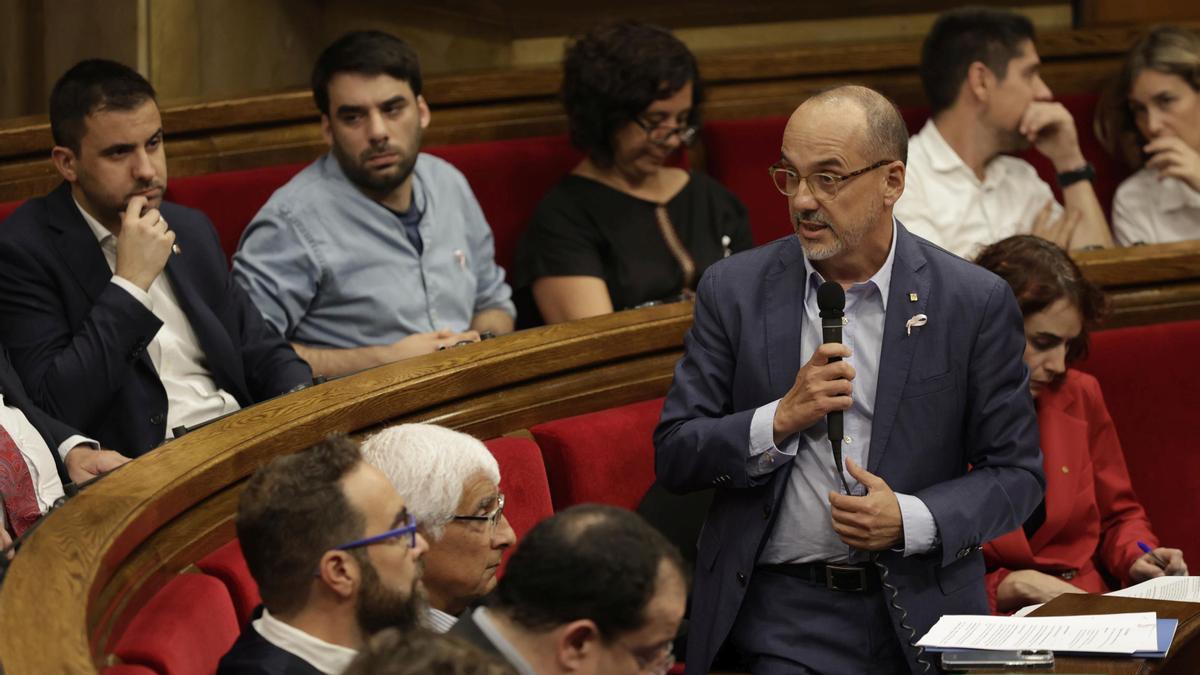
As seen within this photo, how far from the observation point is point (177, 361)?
218 cm

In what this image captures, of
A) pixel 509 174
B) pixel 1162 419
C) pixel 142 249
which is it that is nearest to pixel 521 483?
pixel 142 249

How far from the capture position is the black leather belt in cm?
168

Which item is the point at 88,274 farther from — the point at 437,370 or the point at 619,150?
the point at 619,150

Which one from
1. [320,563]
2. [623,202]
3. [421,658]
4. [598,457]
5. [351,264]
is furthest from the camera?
[623,202]

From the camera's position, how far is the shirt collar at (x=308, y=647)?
51.7 inches

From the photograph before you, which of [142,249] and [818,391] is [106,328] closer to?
[142,249]

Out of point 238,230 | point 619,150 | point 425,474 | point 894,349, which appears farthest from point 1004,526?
point 238,230

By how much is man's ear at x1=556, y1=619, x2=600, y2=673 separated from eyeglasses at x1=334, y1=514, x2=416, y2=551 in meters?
0.22

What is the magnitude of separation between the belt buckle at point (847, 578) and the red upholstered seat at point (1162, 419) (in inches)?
39.5

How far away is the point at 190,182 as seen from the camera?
257 cm

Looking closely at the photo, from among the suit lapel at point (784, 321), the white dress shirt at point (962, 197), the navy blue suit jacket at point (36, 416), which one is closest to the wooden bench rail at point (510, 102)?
the white dress shirt at point (962, 197)

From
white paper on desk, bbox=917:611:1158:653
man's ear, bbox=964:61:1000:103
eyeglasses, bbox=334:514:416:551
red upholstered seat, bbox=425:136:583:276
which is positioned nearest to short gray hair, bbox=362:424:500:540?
eyeglasses, bbox=334:514:416:551

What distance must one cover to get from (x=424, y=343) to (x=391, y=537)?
1011mm

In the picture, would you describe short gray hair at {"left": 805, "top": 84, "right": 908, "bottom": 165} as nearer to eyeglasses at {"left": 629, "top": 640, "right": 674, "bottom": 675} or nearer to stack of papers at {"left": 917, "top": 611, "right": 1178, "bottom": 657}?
stack of papers at {"left": 917, "top": 611, "right": 1178, "bottom": 657}
